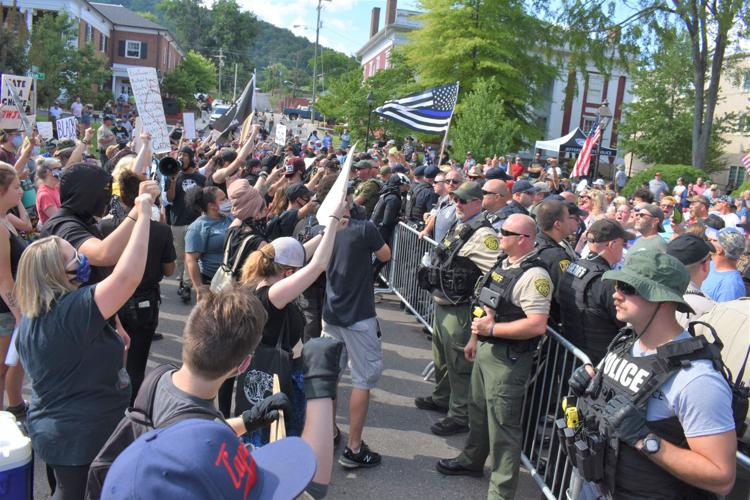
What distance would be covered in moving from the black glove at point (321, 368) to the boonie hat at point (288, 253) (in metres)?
1.43

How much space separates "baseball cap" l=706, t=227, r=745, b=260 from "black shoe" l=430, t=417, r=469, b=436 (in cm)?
261

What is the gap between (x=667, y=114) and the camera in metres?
40.9

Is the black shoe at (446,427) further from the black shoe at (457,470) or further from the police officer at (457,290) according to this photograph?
the black shoe at (457,470)

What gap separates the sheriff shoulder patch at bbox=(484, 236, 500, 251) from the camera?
486cm

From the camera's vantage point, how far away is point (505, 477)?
3.93m

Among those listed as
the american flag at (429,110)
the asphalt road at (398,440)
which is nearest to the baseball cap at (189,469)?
the asphalt road at (398,440)

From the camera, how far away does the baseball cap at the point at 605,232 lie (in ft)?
14.9

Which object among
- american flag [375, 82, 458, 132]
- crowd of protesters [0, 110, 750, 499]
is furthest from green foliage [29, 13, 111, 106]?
crowd of protesters [0, 110, 750, 499]

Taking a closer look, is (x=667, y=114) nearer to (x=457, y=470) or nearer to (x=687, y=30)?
(x=687, y=30)

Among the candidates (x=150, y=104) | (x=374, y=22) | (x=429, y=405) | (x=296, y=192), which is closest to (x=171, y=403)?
(x=429, y=405)

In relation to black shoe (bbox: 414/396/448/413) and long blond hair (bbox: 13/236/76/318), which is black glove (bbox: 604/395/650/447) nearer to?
long blond hair (bbox: 13/236/76/318)

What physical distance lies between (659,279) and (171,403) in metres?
2.09

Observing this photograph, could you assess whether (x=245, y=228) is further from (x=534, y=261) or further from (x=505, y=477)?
(x=505, y=477)

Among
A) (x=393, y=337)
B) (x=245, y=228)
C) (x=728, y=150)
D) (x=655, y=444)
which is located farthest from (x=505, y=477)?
(x=728, y=150)
